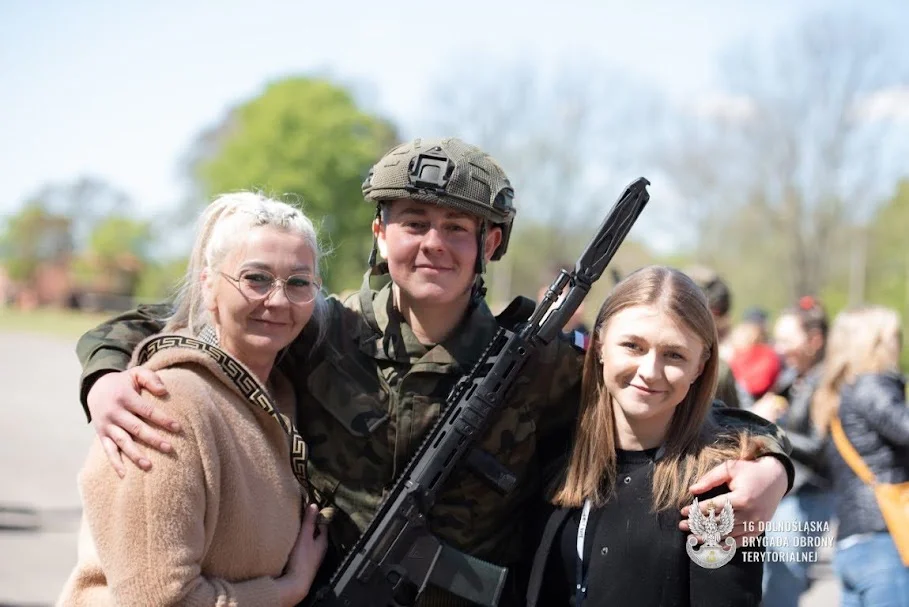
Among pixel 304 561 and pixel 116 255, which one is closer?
pixel 304 561

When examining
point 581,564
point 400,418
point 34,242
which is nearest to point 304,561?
point 400,418

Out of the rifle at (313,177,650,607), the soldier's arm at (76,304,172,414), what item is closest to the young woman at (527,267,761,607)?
the rifle at (313,177,650,607)

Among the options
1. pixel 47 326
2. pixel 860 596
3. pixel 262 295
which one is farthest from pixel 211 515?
pixel 47 326

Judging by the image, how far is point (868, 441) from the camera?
445 centimetres

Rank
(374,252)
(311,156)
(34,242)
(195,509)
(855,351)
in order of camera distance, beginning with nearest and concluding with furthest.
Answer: (195,509) → (374,252) → (855,351) → (311,156) → (34,242)

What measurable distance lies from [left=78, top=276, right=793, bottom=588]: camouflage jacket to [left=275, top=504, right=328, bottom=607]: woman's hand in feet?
0.98

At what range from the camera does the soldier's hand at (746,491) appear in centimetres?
241

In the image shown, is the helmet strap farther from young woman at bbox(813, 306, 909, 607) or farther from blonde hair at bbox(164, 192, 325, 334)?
young woman at bbox(813, 306, 909, 607)

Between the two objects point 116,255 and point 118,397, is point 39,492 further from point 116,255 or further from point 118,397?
point 116,255

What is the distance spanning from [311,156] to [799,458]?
3778 centimetres

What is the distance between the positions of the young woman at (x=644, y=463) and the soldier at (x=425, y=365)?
245mm

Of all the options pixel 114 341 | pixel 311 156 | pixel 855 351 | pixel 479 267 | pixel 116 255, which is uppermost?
pixel 311 156

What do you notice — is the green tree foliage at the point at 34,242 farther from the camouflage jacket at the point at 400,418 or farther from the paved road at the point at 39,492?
the camouflage jacket at the point at 400,418

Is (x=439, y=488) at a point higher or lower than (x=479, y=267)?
lower
